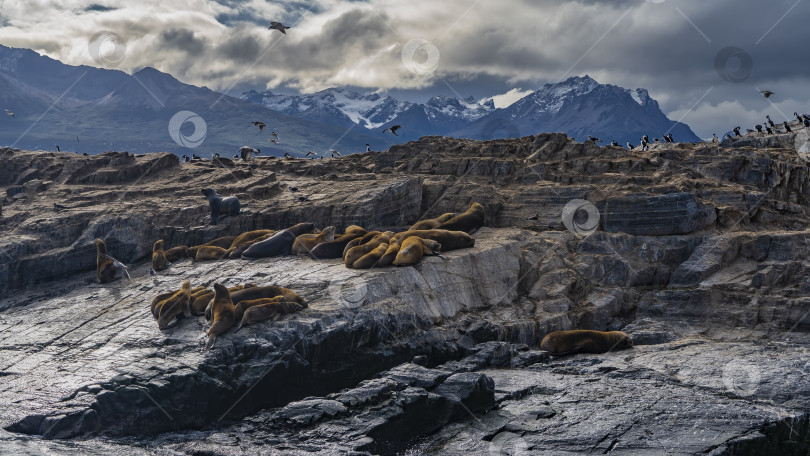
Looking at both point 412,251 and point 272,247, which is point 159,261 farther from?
point 412,251

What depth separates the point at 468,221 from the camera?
1980 centimetres

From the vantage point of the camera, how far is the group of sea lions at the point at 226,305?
1334 cm

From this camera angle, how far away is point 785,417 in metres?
10.6

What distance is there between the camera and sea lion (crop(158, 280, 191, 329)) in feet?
45.7

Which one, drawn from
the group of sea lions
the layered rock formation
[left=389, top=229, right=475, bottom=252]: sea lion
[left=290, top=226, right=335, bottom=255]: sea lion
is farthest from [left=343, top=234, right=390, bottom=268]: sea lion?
the group of sea lions

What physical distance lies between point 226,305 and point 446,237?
650 cm

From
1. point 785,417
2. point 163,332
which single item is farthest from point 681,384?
point 163,332

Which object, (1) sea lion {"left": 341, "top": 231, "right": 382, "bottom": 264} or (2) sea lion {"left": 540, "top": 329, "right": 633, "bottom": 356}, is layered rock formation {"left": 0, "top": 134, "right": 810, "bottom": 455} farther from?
(1) sea lion {"left": 341, "top": 231, "right": 382, "bottom": 264}

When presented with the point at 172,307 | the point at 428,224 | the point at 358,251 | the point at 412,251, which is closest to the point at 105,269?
the point at 172,307

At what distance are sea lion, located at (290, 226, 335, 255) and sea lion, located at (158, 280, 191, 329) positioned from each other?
4.14 m

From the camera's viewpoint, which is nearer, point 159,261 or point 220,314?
point 220,314

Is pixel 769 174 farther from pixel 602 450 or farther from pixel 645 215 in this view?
pixel 602 450

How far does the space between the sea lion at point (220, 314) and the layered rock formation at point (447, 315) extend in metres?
0.46

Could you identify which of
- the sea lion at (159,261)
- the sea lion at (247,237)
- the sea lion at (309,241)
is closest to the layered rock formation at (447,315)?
the sea lion at (159,261)
